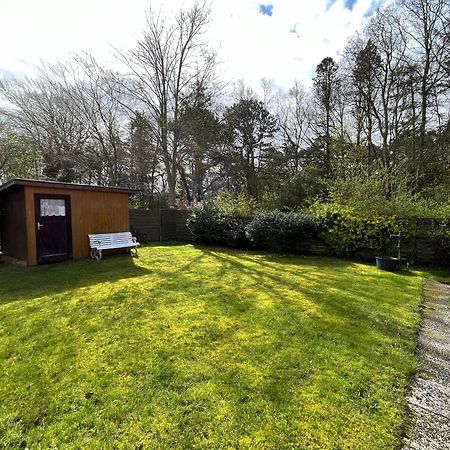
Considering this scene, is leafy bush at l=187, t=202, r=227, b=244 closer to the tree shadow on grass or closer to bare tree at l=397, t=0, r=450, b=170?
the tree shadow on grass

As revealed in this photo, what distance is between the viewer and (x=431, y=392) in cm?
228

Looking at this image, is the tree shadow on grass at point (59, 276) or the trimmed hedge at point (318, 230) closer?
the tree shadow on grass at point (59, 276)

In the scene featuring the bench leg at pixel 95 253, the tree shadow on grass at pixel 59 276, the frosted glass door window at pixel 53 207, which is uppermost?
the frosted glass door window at pixel 53 207

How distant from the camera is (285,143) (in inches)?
761

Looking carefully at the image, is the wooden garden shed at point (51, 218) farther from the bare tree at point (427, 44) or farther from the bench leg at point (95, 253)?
the bare tree at point (427, 44)

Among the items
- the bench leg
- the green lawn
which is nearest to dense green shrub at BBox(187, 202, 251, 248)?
the bench leg

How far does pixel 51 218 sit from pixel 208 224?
5.09m

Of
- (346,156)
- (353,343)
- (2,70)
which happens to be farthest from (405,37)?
(2,70)

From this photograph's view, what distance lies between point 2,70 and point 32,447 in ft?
60.1

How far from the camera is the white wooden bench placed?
26.0 feet

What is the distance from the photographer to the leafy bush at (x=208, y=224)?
10594 millimetres

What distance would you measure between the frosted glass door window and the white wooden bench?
1.02 m

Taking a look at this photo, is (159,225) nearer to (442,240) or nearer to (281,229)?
(281,229)

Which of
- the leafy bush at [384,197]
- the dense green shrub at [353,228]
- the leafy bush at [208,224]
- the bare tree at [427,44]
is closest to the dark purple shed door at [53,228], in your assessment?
the leafy bush at [208,224]
